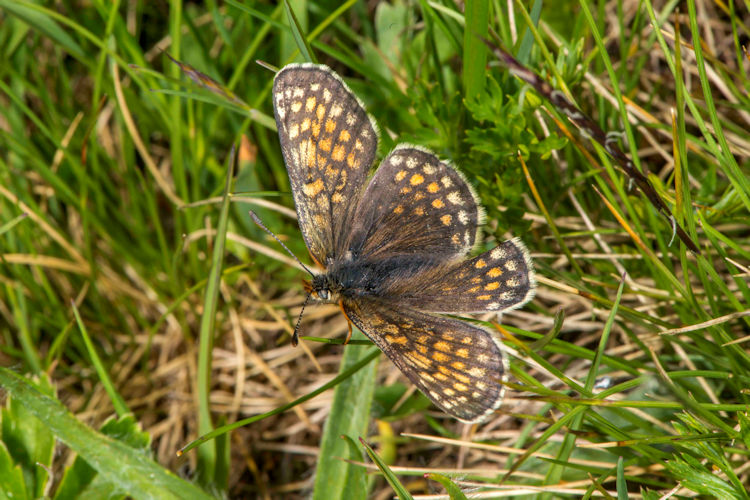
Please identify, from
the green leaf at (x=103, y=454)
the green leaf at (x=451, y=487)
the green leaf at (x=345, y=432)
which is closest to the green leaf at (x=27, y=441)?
the green leaf at (x=103, y=454)

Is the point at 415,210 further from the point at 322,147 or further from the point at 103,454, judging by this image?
the point at 103,454

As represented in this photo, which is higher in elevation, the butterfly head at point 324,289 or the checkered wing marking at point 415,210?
the checkered wing marking at point 415,210

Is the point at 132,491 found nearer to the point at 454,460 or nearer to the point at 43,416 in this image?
the point at 43,416

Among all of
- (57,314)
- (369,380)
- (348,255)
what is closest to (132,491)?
(369,380)

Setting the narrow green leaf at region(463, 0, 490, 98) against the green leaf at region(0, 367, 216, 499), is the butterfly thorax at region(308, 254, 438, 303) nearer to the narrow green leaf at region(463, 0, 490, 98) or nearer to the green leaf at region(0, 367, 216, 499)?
the narrow green leaf at region(463, 0, 490, 98)

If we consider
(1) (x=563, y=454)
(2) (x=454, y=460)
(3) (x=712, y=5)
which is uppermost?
(3) (x=712, y=5)

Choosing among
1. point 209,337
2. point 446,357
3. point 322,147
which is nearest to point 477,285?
point 446,357

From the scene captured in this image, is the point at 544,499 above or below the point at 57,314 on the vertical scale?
below

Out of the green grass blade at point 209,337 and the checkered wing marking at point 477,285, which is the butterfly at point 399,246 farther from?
the green grass blade at point 209,337
